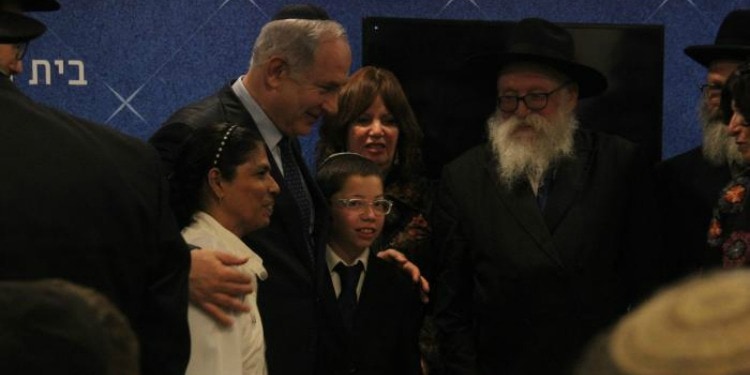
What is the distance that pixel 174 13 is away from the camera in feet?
18.9

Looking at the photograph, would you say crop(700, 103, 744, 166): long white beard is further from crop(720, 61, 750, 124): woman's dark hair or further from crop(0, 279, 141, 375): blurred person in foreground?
crop(0, 279, 141, 375): blurred person in foreground

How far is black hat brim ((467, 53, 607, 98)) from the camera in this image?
4.78 m

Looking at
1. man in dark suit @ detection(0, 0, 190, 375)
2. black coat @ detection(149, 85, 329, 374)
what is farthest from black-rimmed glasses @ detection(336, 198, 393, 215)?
man in dark suit @ detection(0, 0, 190, 375)

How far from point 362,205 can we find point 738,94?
1186 mm

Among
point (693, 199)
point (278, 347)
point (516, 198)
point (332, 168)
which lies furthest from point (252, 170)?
point (693, 199)

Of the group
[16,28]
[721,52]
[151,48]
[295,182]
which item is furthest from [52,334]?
[151,48]

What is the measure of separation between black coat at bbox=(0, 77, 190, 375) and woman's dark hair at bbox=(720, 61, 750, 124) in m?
1.94

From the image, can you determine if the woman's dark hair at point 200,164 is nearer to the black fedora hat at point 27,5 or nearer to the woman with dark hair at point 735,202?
the black fedora hat at point 27,5

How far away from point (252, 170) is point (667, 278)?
1802mm

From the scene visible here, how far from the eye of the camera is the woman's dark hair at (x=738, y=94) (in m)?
3.98

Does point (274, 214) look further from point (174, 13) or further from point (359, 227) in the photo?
point (174, 13)

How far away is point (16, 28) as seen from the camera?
257 centimetres

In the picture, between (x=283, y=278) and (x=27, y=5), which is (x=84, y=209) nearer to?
(x=27, y=5)

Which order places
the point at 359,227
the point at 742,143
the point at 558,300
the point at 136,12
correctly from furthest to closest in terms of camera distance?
the point at 136,12 < the point at 558,300 < the point at 359,227 < the point at 742,143
